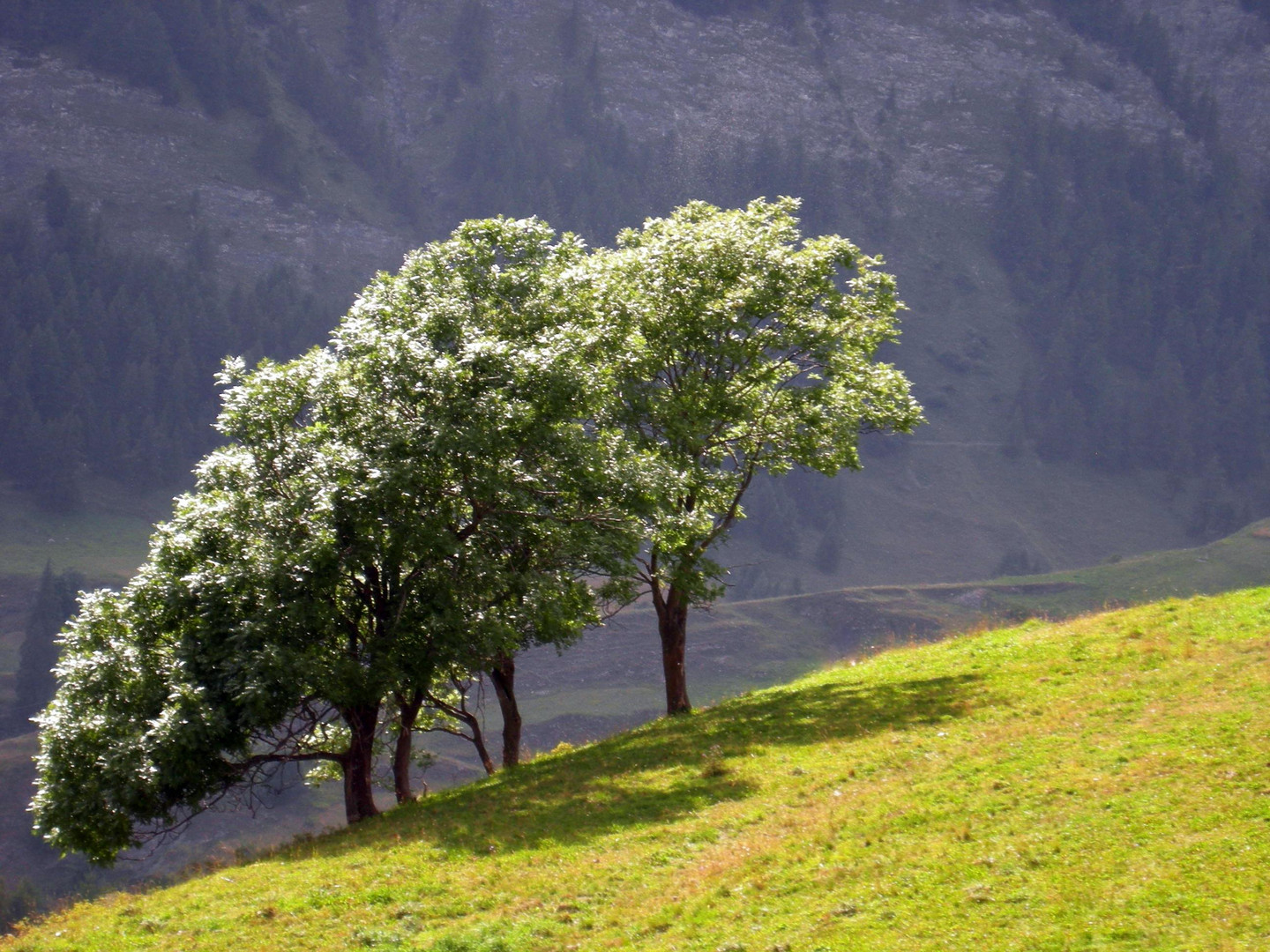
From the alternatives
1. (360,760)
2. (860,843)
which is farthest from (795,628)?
(860,843)

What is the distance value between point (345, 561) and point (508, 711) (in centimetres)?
860

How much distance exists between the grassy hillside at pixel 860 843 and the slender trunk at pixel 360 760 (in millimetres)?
2429

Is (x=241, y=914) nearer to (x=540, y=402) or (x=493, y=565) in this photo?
(x=493, y=565)

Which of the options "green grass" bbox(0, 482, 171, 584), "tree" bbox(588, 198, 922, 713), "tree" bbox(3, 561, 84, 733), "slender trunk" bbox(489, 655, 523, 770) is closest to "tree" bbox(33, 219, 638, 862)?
"slender trunk" bbox(489, 655, 523, 770)

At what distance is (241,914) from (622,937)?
621 centimetres

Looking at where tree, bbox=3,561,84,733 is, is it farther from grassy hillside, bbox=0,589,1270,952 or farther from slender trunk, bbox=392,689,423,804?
grassy hillside, bbox=0,589,1270,952

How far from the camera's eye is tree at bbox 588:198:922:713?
3141 cm

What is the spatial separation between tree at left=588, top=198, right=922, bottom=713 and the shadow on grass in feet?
12.1

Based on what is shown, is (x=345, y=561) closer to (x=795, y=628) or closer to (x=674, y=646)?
(x=674, y=646)

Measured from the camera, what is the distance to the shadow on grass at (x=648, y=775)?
21.9 meters

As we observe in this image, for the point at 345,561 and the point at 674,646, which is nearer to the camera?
the point at 345,561

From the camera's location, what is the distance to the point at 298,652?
25.3 meters

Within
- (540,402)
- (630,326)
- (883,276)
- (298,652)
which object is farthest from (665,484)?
(883,276)

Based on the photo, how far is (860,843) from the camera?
18062mm
